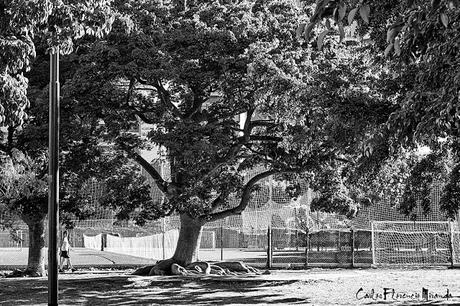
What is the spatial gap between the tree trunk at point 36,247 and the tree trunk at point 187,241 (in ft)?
16.4

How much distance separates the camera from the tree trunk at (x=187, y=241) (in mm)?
23547

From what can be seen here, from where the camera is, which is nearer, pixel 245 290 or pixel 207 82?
pixel 207 82

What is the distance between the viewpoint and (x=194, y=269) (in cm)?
2345

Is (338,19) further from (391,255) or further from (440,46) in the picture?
(391,255)

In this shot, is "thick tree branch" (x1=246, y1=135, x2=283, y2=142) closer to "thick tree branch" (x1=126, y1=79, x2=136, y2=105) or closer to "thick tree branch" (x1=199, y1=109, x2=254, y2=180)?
"thick tree branch" (x1=199, y1=109, x2=254, y2=180)

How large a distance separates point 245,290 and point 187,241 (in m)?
4.47

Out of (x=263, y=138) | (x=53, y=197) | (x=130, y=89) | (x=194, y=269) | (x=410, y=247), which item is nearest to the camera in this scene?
(x=53, y=197)

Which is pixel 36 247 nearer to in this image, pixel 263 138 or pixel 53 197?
pixel 263 138

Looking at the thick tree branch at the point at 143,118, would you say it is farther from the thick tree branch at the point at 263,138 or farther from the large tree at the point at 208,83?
the thick tree branch at the point at 263,138

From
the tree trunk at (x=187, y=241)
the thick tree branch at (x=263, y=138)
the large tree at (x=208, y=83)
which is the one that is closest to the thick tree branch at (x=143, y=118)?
the large tree at (x=208, y=83)

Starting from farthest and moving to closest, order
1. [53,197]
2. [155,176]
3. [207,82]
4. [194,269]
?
[194,269] < [155,176] < [207,82] < [53,197]

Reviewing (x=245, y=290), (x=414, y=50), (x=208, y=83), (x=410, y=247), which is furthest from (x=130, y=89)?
(x=410, y=247)

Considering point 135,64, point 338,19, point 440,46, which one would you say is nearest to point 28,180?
point 135,64

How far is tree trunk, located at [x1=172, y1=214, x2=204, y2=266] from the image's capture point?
23547 millimetres
